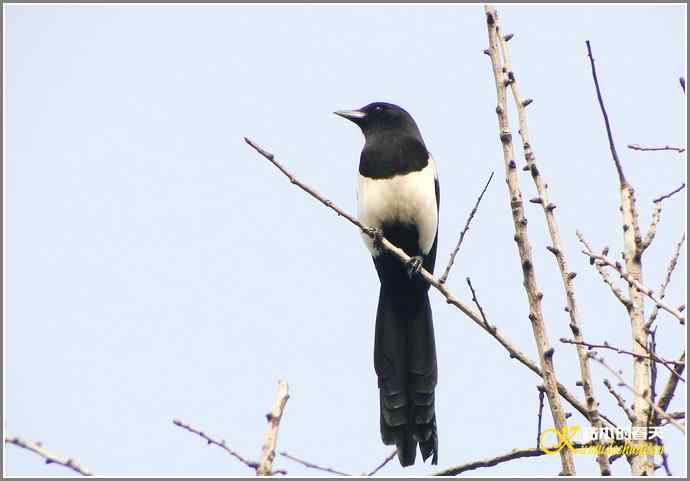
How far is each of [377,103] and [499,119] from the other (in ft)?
10.4

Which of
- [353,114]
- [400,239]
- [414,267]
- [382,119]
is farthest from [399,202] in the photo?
[353,114]

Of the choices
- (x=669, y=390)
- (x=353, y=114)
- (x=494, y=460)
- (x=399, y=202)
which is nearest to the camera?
(x=669, y=390)

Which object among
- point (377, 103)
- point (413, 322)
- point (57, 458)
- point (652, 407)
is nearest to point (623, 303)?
point (652, 407)

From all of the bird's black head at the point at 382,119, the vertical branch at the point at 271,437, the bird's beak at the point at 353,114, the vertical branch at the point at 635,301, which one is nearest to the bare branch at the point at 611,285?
the vertical branch at the point at 635,301

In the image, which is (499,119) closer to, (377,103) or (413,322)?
(413,322)

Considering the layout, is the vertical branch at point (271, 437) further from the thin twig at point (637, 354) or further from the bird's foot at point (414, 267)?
the bird's foot at point (414, 267)

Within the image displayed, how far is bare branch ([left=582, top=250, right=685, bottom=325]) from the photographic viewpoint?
269 cm

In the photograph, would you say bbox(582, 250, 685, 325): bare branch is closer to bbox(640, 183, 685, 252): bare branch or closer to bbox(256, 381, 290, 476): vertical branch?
bbox(640, 183, 685, 252): bare branch

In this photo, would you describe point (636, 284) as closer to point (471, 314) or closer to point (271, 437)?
point (471, 314)

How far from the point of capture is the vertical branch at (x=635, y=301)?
8.52 feet

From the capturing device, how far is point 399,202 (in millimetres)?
5289

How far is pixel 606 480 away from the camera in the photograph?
2367 millimetres

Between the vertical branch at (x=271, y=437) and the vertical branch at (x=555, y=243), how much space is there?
910mm

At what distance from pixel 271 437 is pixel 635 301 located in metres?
1.37
